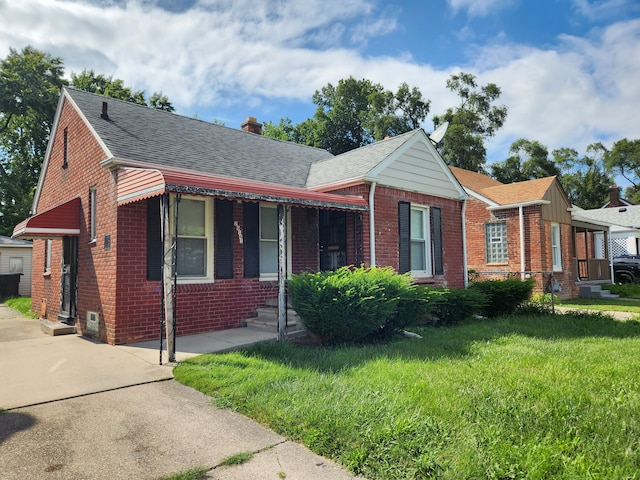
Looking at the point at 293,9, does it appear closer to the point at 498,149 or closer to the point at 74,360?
the point at 74,360

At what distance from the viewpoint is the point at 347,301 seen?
645 cm

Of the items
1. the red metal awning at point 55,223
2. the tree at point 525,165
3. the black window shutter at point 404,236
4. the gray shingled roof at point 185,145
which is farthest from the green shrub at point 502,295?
the tree at point 525,165

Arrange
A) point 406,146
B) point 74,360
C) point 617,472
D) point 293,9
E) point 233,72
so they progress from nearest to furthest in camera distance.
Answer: point 617,472 → point 74,360 → point 293,9 → point 406,146 → point 233,72

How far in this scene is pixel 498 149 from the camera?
122 ft

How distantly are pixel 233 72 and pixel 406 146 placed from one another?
553 centimetres

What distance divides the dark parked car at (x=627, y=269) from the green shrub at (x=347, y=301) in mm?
20532

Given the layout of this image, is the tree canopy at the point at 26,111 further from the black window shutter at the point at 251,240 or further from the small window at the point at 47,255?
the black window shutter at the point at 251,240

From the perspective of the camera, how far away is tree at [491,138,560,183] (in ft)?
123

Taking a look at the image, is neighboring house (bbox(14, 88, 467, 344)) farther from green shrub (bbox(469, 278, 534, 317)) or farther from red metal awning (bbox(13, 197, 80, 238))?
green shrub (bbox(469, 278, 534, 317))

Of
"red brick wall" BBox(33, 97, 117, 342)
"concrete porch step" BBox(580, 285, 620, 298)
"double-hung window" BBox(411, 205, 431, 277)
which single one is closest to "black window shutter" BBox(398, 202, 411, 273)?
"double-hung window" BBox(411, 205, 431, 277)

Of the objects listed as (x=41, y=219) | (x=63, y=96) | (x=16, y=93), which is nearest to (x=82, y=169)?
(x=41, y=219)

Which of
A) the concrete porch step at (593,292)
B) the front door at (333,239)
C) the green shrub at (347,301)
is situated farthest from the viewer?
the concrete porch step at (593,292)

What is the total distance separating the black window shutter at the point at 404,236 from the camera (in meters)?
9.95

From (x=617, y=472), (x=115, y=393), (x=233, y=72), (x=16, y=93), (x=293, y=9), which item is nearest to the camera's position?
(x=617, y=472)
